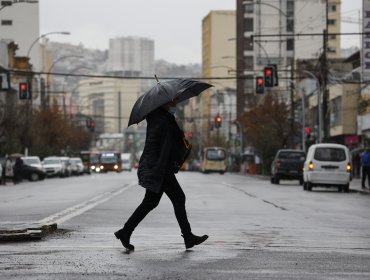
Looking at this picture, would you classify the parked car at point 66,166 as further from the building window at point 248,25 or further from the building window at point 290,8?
the building window at point 248,25

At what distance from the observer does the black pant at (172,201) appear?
1305 cm

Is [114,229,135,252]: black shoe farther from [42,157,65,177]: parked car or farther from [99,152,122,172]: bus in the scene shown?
[99,152,122,172]: bus

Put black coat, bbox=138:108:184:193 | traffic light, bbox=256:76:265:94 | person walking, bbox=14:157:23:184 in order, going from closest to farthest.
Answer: black coat, bbox=138:108:184:193, traffic light, bbox=256:76:265:94, person walking, bbox=14:157:23:184

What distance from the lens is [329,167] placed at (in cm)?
4278

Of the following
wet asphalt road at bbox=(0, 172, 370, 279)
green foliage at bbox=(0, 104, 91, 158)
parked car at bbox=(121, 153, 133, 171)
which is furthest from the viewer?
parked car at bbox=(121, 153, 133, 171)

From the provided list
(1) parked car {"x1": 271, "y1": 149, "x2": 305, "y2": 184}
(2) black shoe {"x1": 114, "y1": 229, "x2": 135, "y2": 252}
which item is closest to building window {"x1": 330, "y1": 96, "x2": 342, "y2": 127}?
(1) parked car {"x1": 271, "y1": 149, "x2": 305, "y2": 184}

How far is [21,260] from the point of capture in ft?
38.1

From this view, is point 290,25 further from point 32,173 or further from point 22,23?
point 32,173

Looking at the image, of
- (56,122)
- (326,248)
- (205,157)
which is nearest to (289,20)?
(205,157)

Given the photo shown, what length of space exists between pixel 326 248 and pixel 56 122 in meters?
94.3

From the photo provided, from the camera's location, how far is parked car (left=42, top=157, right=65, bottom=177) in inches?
3250

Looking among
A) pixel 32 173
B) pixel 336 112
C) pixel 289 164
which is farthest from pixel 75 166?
pixel 289 164

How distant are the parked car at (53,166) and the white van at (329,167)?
1641 inches

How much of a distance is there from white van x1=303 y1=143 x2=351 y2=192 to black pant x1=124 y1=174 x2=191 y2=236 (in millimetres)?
29945
